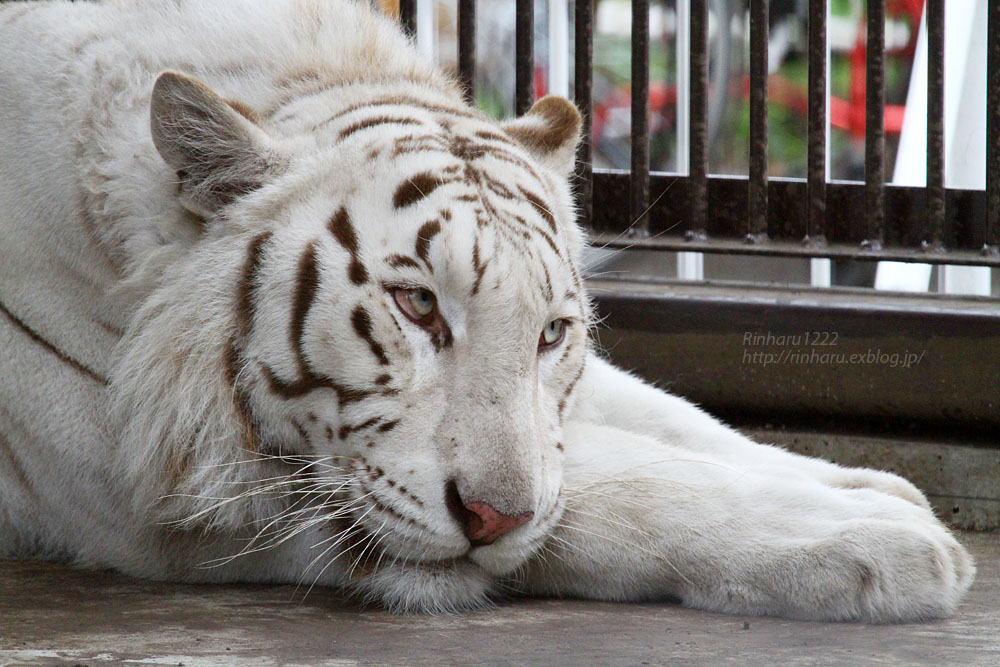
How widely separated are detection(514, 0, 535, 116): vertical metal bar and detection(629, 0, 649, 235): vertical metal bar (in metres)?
0.28

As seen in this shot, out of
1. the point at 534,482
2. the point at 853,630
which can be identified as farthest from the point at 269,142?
the point at 853,630

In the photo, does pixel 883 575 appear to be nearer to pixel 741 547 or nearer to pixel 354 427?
pixel 741 547

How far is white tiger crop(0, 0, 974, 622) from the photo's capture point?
1.80 meters

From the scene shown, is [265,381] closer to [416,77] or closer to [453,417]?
[453,417]

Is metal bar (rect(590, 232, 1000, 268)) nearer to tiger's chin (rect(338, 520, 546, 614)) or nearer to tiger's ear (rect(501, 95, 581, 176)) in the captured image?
tiger's ear (rect(501, 95, 581, 176))

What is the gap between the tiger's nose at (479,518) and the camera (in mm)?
1733

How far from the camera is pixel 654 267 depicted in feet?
20.2

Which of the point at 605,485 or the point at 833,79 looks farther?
the point at 833,79

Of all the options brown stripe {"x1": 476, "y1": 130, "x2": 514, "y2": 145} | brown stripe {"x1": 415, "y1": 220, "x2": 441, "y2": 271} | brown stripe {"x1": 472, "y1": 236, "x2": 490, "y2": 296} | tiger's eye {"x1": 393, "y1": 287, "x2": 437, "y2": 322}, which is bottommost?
tiger's eye {"x1": 393, "y1": 287, "x2": 437, "y2": 322}

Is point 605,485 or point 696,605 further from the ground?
point 605,485

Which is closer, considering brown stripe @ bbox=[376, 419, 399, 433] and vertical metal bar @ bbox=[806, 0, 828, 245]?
brown stripe @ bbox=[376, 419, 399, 433]

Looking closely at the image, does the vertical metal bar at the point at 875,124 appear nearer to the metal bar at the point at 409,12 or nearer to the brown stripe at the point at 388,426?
the metal bar at the point at 409,12

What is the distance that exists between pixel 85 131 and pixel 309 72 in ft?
1.36

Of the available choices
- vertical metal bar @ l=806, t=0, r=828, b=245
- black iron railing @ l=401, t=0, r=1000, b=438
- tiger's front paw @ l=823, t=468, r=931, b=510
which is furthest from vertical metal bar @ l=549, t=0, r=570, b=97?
tiger's front paw @ l=823, t=468, r=931, b=510
